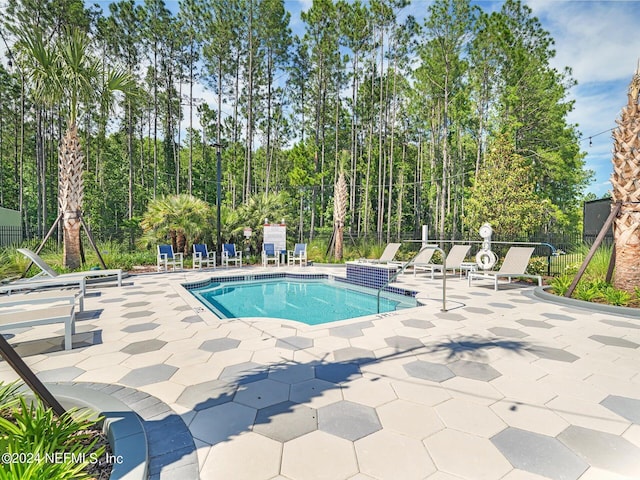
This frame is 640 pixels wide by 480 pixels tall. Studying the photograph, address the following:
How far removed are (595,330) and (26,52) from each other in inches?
480

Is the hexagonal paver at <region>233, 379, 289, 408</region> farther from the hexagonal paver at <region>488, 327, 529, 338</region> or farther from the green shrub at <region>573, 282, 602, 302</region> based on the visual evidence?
the green shrub at <region>573, 282, 602, 302</region>

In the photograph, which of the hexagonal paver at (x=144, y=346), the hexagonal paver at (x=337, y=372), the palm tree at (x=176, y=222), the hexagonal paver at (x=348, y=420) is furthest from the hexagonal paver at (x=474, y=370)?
the palm tree at (x=176, y=222)

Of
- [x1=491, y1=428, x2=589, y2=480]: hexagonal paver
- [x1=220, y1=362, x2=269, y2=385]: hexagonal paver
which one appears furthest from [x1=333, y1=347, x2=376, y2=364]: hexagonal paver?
[x1=491, y1=428, x2=589, y2=480]: hexagonal paver

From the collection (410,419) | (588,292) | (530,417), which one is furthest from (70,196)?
(588,292)

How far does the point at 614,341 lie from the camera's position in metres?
3.44

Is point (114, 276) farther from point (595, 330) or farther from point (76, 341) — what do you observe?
point (595, 330)

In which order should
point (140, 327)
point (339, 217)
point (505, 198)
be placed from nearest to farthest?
point (140, 327) → point (505, 198) → point (339, 217)

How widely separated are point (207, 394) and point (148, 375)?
0.69 metres

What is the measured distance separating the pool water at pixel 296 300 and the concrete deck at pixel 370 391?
1.40 meters

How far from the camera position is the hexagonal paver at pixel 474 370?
8.41ft

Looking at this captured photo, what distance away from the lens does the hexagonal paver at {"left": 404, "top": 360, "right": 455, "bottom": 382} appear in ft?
8.35

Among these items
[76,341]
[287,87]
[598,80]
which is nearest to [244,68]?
[287,87]

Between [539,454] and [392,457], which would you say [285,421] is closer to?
[392,457]

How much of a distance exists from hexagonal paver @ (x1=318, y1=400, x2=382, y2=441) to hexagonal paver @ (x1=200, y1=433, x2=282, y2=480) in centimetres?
34
